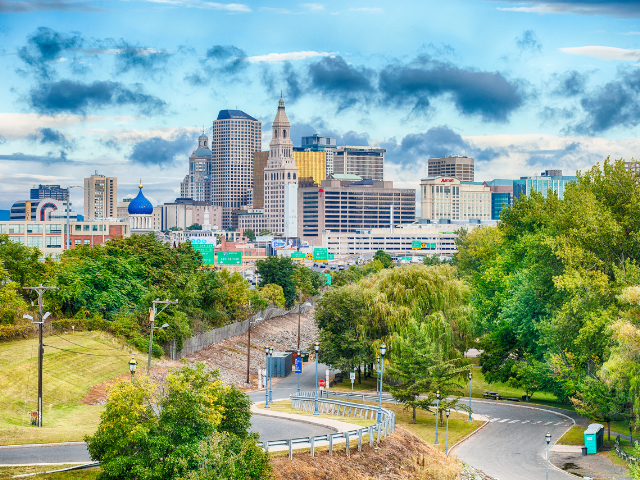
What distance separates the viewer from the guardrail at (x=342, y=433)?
117 ft

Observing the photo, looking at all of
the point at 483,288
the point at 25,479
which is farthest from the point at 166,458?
the point at 483,288

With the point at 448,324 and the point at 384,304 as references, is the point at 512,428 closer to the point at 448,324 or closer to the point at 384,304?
the point at 448,324

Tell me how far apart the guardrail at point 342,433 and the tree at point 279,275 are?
75.8 meters

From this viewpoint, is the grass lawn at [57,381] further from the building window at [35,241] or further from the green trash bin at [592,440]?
the building window at [35,241]

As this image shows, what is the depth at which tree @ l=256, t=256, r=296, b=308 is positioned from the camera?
5320 inches

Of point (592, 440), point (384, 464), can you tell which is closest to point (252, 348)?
point (592, 440)

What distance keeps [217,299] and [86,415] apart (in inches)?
1887

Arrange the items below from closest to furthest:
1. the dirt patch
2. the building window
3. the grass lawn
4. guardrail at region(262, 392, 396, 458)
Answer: the dirt patch
guardrail at region(262, 392, 396, 458)
the grass lawn
the building window

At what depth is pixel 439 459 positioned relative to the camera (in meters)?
43.4

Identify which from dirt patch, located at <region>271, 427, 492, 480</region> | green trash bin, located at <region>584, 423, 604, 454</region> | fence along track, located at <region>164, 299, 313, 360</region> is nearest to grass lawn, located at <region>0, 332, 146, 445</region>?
fence along track, located at <region>164, 299, 313, 360</region>

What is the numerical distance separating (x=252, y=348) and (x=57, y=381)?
4137 centimetres

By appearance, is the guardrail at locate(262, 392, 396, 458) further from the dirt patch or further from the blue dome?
the blue dome

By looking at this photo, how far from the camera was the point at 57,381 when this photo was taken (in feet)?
171

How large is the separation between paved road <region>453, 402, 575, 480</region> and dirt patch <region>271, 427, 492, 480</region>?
9.08ft
